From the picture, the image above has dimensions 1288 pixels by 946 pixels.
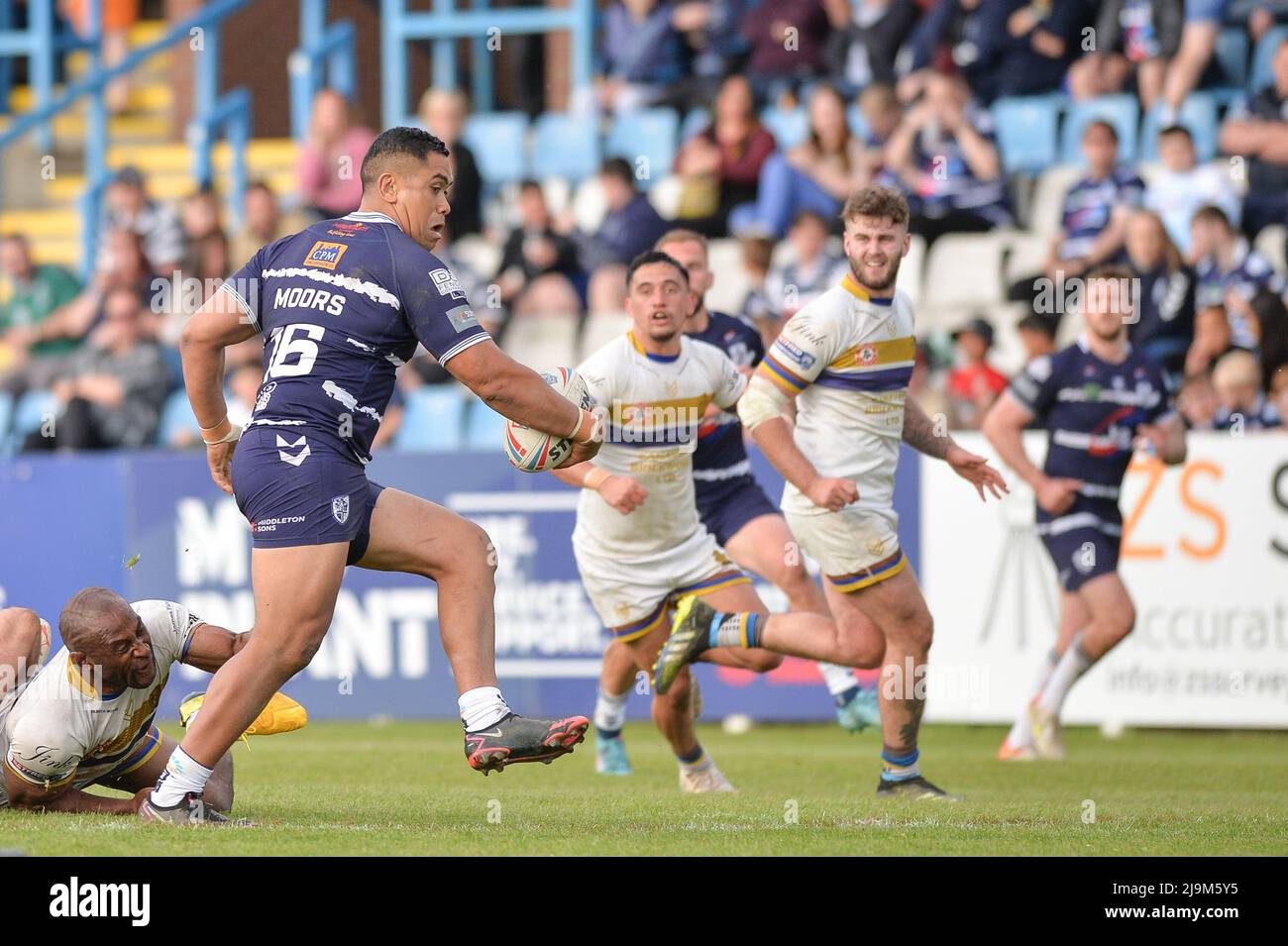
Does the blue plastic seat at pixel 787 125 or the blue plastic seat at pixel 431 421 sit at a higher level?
the blue plastic seat at pixel 787 125

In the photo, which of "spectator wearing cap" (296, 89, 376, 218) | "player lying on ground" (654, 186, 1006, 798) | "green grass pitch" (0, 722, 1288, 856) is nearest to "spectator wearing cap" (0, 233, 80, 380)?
"spectator wearing cap" (296, 89, 376, 218)

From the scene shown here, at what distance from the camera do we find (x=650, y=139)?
18.0 meters

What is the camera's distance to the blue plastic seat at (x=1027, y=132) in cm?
1653

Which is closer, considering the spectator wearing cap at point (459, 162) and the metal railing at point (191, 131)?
the spectator wearing cap at point (459, 162)

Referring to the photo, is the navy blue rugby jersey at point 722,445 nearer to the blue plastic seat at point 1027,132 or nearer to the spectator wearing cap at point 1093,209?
the spectator wearing cap at point 1093,209

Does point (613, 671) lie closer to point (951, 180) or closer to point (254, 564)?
point (254, 564)

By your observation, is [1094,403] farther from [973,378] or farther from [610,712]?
[610,712]

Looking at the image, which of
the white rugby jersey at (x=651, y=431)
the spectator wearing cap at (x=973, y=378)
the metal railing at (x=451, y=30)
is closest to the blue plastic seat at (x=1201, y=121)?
the spectator wearing cap at (x=973, y=378)

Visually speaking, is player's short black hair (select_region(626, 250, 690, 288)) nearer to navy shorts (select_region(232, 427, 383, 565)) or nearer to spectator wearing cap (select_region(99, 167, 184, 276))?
navy shorts (select_region(232, 427, 383, 565))

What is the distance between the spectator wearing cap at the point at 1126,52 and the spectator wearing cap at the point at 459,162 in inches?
212

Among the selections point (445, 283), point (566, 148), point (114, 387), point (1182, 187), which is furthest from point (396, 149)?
point (566, 148)

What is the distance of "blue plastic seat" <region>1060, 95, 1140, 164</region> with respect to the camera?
16312 millimetres

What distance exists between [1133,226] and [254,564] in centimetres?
940

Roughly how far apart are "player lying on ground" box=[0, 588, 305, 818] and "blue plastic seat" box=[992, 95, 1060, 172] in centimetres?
1067
